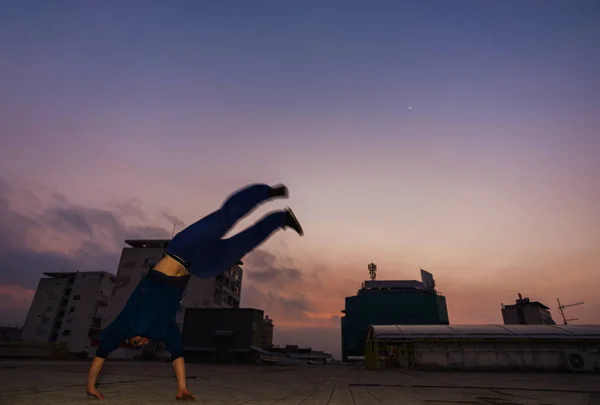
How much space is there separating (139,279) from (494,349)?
48.2 metres

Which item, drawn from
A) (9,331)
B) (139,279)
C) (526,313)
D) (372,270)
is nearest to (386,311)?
(372,270)

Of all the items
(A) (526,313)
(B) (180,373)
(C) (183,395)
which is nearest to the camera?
(C) (183,395)

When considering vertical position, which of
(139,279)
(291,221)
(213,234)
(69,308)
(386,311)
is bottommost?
(213,234)

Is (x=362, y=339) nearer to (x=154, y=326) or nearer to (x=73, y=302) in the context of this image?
(x=73, y=302)

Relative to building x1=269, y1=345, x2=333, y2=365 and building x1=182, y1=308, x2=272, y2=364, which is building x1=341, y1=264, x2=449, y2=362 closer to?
building x1=269, y1=345, x2=333, y2=365

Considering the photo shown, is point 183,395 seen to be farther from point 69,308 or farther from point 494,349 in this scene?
point 69,308

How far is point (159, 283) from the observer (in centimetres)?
365

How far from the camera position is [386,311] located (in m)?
65.6

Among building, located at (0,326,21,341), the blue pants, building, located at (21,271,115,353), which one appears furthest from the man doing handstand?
building, located at (0,326,21,341)

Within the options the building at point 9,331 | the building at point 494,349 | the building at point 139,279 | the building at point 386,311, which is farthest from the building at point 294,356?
the building at point 9,331

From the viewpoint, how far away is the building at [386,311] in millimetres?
63938

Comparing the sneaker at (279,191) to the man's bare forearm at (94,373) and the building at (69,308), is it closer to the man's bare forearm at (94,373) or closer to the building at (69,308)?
the man's bare forearm at (94,373)

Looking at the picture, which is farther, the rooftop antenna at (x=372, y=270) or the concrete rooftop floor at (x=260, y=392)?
the rooftop antenna at (x=372, y=270)

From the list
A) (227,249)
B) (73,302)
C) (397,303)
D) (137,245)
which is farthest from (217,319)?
(397,303)
